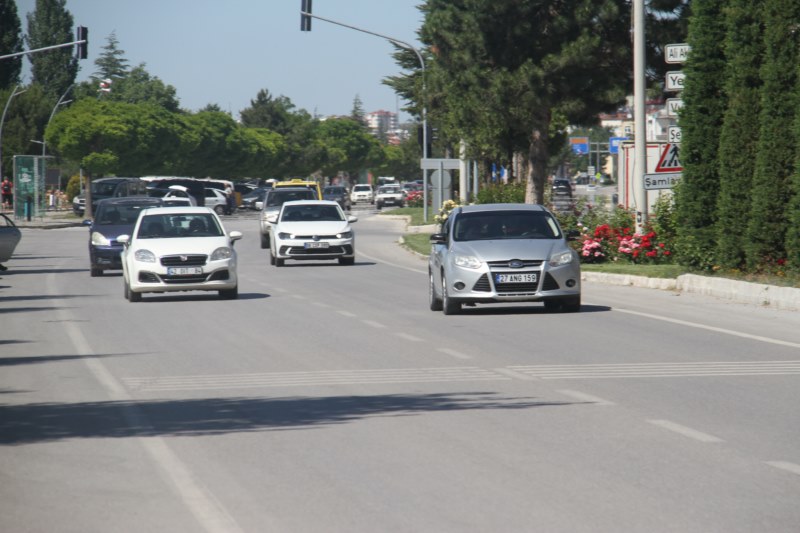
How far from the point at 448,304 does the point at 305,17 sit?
2575cm

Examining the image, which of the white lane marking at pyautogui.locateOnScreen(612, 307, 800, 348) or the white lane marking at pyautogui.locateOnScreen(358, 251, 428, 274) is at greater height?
the white lane marking at pyautogui.locateOnScreen(612, 307, 800, 348)

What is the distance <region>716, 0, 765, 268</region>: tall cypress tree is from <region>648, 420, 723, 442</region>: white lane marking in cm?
1589

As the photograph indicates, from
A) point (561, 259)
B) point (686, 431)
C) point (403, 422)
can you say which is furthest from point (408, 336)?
point (686, 431)

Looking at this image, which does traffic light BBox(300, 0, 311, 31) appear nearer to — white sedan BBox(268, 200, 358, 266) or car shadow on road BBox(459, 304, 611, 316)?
white sedan BBox(268, 200, 358, 266)

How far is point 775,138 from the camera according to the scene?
24.8 m

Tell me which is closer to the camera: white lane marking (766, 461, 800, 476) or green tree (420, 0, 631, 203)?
white lane marking (766, 461, 800, 476)

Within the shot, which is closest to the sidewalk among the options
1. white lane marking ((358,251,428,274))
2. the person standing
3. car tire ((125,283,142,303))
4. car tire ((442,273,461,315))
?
the person standing

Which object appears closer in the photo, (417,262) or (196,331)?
(196,331)

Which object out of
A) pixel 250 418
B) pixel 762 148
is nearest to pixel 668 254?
pixel 762 148

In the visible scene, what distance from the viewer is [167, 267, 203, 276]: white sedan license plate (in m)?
25.0

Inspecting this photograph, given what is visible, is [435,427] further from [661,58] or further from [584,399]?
[661,58]

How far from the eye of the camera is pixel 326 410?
37.0 feet

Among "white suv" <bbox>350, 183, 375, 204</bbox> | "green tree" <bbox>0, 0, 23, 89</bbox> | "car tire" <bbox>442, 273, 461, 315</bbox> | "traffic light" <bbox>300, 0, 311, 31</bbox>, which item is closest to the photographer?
"car tire" <bbox>442, 273, 461, 315</bbox>

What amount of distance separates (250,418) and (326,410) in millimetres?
639
